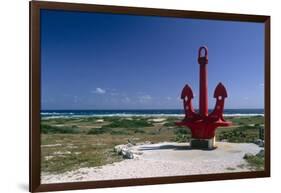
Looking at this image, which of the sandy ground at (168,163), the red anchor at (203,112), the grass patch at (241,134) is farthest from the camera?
the grass patch at (241,134)

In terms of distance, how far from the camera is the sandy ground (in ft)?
13.9

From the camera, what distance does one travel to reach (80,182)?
13.7 ft

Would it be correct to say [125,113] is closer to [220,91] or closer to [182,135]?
[182,135]

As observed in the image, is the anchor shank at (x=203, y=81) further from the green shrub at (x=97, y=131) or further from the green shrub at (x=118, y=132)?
the green shrub at (x=97, y=131)

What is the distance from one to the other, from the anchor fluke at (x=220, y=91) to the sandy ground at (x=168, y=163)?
0.51 meters

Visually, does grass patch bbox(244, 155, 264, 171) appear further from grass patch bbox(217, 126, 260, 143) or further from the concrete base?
the concrete base

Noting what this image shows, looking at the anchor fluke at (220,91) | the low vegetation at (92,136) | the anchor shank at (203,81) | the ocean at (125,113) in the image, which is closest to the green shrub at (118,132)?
the low vegetation at (92,136)

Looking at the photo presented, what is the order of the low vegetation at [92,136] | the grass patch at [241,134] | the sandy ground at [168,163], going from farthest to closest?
the grass patch at [241,134]
the sandy ground at [168,163]
the low vegetation at [92,136]

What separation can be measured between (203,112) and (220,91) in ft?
0.92

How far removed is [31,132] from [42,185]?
1.64ft

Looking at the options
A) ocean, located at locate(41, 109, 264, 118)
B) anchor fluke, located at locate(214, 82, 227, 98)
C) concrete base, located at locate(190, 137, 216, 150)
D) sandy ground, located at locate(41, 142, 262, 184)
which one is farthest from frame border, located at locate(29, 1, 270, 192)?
anchor fluke, located at locate(214, 82, 227, 98)

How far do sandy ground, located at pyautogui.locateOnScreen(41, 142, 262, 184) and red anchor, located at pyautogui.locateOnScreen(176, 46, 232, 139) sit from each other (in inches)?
7.4

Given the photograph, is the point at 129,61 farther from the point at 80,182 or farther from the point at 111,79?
the point at 80,182

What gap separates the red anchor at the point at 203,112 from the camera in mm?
4527
